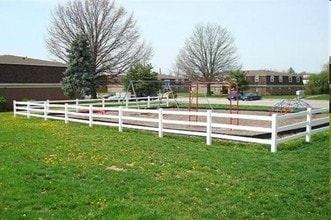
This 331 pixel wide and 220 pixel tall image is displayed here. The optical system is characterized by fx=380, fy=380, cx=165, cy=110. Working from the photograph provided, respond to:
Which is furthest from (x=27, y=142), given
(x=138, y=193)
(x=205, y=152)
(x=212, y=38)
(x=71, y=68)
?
(x=212, y=38)

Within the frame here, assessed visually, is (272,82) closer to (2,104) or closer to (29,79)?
(29,79)

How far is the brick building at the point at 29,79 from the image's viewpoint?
34500mm

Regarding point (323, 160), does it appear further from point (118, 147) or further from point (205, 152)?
point (118, 147)

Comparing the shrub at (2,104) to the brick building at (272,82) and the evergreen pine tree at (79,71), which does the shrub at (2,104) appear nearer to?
the evergreen pine tree at (79,71)

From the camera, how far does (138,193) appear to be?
18.7ft

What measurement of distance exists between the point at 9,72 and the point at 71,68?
6.38 m

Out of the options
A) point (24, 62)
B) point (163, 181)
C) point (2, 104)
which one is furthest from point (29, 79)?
point (163, 181)

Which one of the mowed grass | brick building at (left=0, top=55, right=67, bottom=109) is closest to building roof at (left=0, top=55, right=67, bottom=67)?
brick building at (left=0, top=55, right=67, bottom=109)

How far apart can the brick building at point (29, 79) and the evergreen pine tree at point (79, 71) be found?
457 centimetres

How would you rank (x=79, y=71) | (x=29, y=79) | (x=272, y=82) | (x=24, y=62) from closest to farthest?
(x=79, y=71)
(x=29, y=79)
(x=24, y=62)
(x=272, y=82)

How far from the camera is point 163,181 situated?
642 cm

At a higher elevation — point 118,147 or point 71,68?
point 71,68

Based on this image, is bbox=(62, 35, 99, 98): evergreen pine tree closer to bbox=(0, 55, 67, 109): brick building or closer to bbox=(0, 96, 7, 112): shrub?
bbox=(0, 55, 67, 109): brick building

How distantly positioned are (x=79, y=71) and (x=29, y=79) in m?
6.36
